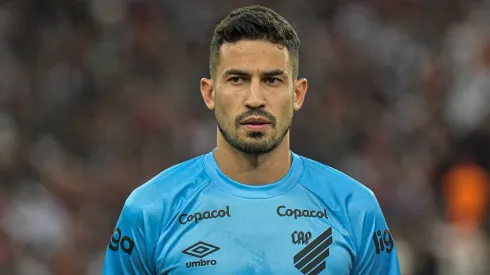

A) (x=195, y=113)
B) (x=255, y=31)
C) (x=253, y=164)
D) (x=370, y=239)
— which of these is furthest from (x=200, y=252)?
(x=195, y=113)

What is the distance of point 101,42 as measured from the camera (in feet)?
38.4

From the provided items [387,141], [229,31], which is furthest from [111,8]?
[229,31]

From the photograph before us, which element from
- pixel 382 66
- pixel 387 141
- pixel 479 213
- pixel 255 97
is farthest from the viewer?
pixel 382 66

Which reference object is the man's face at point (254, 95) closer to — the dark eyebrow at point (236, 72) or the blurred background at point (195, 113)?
the dark eyebrow at point (236, 72)

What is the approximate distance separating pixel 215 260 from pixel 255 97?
25.2 inches

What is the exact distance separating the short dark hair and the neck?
0.30 meters

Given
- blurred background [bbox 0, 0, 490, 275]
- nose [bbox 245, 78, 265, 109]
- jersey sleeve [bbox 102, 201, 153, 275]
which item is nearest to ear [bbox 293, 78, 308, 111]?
nose [bbox 245, 78, 265, 109]

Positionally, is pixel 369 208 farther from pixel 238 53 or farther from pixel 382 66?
pixel 382 66

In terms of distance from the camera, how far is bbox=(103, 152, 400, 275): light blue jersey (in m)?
4.02

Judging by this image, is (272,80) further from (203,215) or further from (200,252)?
(200,252)

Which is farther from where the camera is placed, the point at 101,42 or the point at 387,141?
the point at 101,42

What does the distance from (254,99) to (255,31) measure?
0.30 m

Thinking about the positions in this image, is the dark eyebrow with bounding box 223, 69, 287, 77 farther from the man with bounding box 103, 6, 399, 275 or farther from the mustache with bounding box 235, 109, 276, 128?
the mustache with bounding box 235, 109, 276, 128

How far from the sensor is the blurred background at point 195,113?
372 inches
